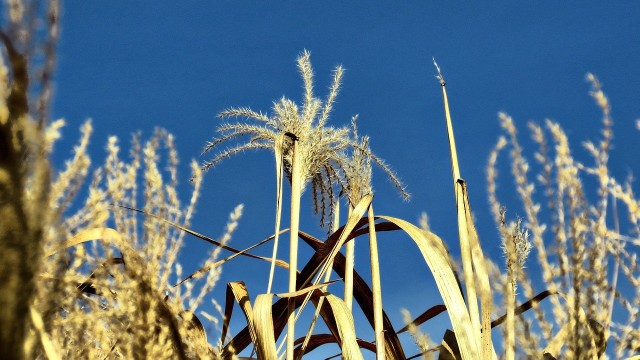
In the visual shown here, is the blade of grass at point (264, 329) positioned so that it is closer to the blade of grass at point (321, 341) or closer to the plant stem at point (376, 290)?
the plant stem at point (376, 290)

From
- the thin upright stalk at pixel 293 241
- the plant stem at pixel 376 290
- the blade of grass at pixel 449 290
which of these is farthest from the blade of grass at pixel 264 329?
the blade of grass at pixel 449 290

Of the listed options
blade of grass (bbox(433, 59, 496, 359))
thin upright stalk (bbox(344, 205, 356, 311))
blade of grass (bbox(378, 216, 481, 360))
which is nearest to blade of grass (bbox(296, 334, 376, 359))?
thin upright stalk (bbox(344, 205, 356, 311))

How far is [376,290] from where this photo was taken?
2.58 meters

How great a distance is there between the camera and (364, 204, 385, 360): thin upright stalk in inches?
96.0

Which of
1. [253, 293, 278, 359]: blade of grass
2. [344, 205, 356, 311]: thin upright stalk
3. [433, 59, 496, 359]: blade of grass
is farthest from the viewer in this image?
[344, 205, 356, 311]: thin upright stalk

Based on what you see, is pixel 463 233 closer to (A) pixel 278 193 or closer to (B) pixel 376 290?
(B) pixel 376 290

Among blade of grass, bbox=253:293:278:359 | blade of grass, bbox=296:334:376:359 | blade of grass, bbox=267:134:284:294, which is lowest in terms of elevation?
blade of grass, bbox=253:293:278:359

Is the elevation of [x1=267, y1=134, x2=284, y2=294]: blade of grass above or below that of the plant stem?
above

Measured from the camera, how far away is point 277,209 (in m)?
2.91

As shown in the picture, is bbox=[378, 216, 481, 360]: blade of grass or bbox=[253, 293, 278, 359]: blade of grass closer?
bbox=[378, 216, 481, 360]: blade of grass

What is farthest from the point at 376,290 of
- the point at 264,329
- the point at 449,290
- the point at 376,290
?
the point at 264,329

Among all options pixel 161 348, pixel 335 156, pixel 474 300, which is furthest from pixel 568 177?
pixel 335 156

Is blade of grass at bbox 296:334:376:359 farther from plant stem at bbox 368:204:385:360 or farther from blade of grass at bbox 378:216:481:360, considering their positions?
blade of grass at bbox 378:216:481:360

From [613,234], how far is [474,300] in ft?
1.81
